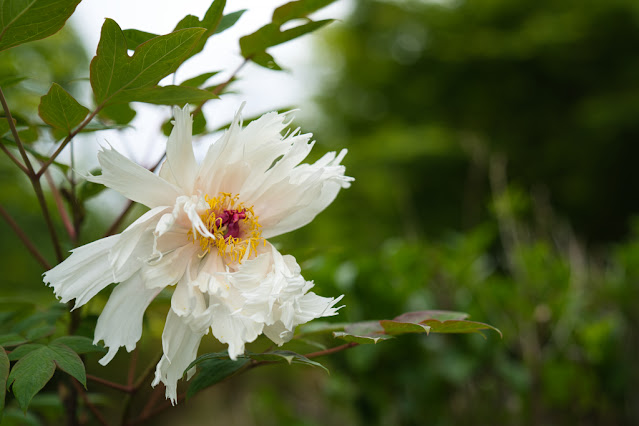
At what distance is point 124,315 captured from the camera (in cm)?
47

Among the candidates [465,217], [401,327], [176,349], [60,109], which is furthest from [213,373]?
[465,217]

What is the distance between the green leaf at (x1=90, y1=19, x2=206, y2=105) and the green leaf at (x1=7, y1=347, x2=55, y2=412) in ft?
0.85

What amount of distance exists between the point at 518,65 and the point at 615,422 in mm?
7536

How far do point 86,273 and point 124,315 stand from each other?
50 millimetres

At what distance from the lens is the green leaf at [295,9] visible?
676mm

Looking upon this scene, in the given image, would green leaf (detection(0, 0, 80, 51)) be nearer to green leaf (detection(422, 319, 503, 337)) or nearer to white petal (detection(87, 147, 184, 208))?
white petal (detection(87, 147, 184, 208))

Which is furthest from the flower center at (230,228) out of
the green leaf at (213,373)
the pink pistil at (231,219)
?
the green leaf at (213,373)

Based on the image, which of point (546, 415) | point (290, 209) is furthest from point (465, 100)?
point (290, 209)

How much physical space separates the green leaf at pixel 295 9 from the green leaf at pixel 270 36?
2 centimetres

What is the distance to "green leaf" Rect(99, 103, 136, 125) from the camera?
646 millimetres

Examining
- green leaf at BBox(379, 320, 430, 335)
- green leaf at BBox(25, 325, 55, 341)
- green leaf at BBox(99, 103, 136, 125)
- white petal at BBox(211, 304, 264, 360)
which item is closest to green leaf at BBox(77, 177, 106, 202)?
green leaf at BBox(99, 103, 136, 125)

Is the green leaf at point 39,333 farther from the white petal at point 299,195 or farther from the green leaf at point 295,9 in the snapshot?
the green leaf at point 295,9

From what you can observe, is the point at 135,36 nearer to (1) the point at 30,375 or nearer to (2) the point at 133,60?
(2) the point at 133,60

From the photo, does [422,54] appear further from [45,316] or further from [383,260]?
[45,316]
